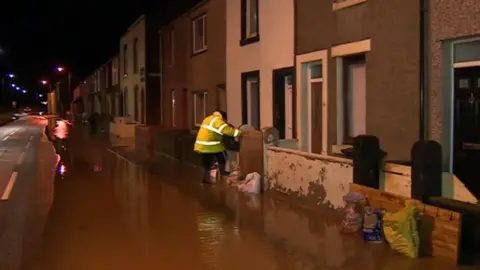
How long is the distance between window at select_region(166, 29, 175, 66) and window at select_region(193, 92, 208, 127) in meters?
3.79

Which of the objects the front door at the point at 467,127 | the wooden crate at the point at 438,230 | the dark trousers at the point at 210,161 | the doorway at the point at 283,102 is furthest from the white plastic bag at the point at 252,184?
the wooden crate at the point at 438,230

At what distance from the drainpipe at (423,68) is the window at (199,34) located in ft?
43.1

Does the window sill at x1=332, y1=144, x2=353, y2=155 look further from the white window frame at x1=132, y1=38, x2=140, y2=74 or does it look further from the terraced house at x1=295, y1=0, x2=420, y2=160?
the white window frame at x1=132, y1=38, x2=140, y2=74

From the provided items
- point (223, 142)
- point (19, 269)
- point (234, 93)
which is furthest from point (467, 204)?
point (234, 93)

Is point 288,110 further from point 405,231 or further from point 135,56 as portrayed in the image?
point 135,56

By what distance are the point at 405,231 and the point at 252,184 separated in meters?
5.42

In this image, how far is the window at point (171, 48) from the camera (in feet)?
89.6

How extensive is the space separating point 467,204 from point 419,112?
2223mm

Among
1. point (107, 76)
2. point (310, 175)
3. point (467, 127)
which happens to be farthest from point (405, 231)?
point (107, 76)

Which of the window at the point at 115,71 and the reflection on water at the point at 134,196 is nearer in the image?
the reflection on water at the point at 134,196

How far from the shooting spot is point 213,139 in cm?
1434

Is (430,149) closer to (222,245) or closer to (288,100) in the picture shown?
(222,245)

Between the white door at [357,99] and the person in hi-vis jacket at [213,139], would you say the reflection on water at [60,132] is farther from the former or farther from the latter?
the white door at [357,99]

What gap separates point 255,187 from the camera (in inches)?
509
